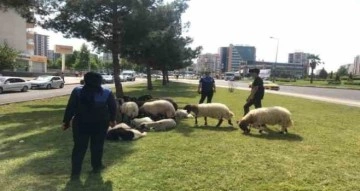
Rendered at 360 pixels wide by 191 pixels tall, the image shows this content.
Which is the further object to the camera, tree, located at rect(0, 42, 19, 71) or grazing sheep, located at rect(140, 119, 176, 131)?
tree, located at rect(0, 42, 19, 71)

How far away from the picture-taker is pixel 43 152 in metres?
9.69

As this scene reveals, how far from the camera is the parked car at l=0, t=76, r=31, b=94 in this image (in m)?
36.4

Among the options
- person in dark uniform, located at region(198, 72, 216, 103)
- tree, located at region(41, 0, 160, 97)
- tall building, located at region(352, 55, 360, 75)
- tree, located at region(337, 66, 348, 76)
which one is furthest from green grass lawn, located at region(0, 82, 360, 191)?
tall building, located at region(352, 55, 360, 75)

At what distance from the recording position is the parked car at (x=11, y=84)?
36406 mm

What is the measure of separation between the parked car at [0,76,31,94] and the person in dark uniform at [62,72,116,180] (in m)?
31.6

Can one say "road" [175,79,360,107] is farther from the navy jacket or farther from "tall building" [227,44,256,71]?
"tall building" [227,44,256,71]

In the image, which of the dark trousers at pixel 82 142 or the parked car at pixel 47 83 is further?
the parked car at pixel 47 83

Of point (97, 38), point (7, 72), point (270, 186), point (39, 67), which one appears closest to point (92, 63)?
point (39, 67)

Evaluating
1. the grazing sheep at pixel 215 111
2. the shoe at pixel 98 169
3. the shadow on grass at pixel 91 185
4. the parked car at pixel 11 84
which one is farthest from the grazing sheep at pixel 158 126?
the parked car at pixel 11 84

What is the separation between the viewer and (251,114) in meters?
→ 12.5

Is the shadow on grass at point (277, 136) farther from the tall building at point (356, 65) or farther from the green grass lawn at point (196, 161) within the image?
the tall building at point (356, 65)

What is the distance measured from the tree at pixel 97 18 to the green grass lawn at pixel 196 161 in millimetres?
11084

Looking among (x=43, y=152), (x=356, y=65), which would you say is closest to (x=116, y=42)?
(x=43, y=152)

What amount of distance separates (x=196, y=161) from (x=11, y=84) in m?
32.4
